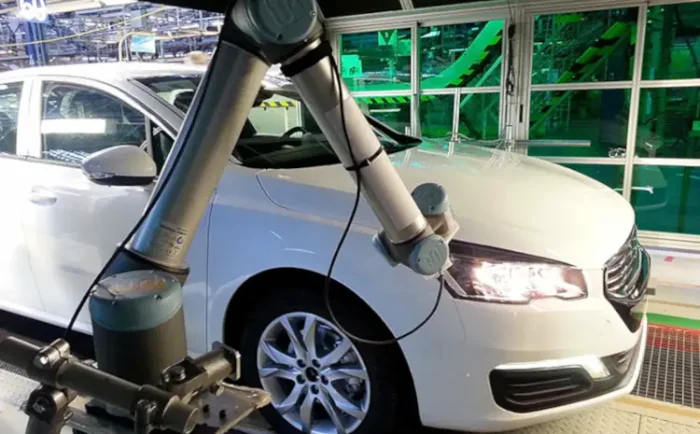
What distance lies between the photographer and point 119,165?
206cm

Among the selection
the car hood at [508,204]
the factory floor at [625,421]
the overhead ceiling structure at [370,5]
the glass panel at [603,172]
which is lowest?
the factory floor at [625,421]

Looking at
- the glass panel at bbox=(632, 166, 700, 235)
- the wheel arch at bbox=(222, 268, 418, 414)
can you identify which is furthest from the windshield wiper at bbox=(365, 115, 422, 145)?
the glass panel at bbox=(632, 166, 700, 235)

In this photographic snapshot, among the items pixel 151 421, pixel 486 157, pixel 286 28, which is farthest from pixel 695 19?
pixel 151 421

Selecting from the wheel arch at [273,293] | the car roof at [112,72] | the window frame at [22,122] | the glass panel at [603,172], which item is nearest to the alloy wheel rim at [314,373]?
the wheel arch at [273,293]

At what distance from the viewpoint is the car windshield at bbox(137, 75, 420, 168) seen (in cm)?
260

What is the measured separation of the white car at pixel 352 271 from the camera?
204 cm

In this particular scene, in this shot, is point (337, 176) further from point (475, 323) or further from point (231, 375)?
point (231, 375)

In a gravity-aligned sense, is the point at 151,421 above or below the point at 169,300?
below

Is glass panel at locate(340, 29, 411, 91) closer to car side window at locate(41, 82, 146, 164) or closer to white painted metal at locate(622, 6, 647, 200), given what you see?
white painted metal at locate(622, 6, 647, 200)

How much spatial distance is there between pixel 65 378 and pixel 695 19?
6.33 m

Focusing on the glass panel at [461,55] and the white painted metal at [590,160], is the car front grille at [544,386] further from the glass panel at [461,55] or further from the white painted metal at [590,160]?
the glass panel at [461,55]

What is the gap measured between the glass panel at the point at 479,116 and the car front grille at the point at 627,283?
158 inches

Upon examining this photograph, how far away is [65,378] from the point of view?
A: 1105 millimetres

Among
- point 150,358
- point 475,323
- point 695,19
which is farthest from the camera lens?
point 695,19
